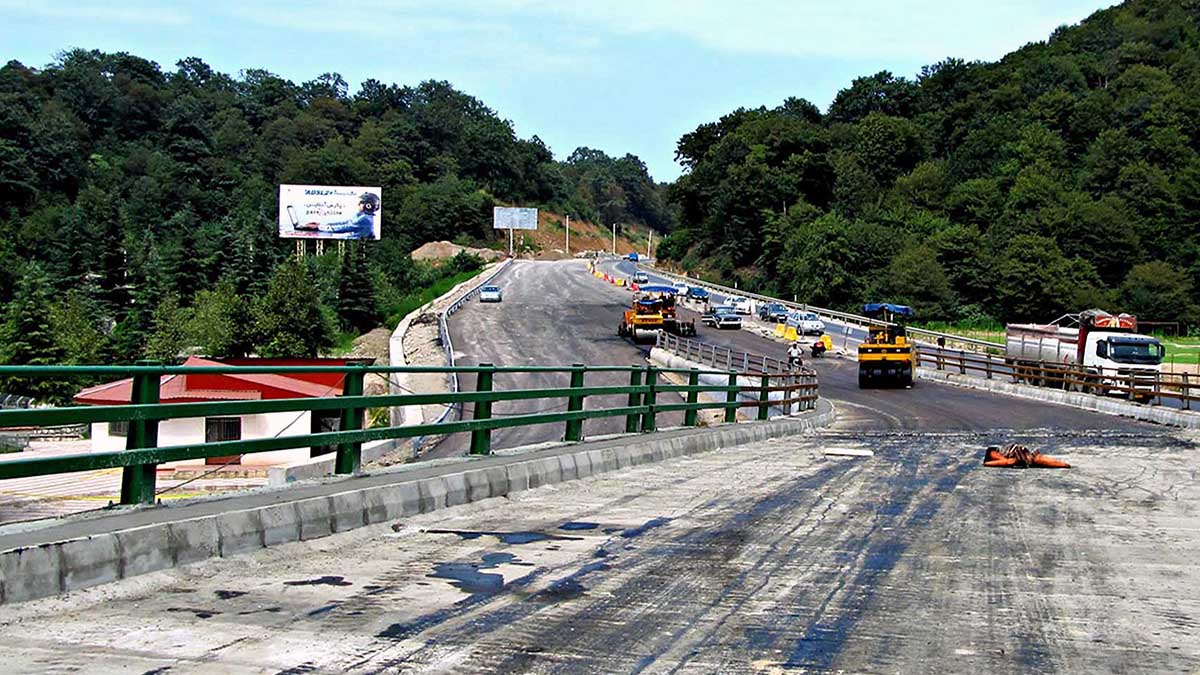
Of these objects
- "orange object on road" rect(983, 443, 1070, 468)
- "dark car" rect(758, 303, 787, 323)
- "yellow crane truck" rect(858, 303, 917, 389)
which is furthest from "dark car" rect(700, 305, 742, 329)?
"orange object on road" rect(983, 443, 1070, 468)

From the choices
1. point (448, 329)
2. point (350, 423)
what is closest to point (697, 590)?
point (350, 423)

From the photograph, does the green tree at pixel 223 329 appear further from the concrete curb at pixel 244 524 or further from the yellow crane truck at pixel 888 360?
the concrete curb at pixel 244 524

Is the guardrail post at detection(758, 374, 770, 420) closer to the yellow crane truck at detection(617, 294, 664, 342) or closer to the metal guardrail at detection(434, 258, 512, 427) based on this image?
the metal guardrail at detection(434, 258, 512, 427)

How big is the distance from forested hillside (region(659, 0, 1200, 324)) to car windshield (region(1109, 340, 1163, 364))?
59160 millimetres

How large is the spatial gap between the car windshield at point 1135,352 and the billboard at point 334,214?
228 feet

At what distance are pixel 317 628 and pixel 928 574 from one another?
4.31 metres

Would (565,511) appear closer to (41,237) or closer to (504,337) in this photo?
(504,337)

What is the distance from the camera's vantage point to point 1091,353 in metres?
47.1

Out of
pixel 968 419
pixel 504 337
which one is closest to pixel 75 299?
pixel 504 337

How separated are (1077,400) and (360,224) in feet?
238

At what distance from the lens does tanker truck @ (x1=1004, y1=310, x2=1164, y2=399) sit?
44.3 metres

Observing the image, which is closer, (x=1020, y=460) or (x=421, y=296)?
(x=1020, y=460)

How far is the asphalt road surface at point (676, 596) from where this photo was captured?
606 centimetres

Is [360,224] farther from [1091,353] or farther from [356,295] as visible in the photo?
[1091,353]
